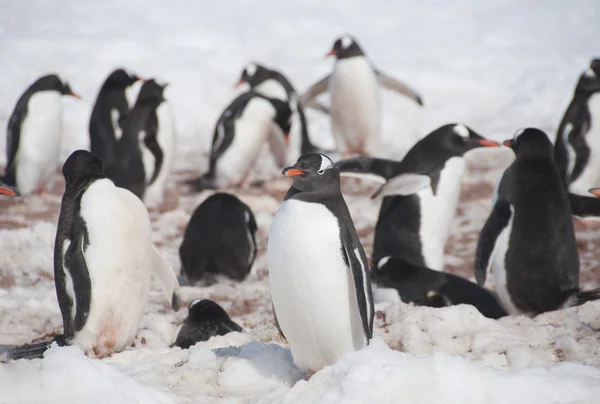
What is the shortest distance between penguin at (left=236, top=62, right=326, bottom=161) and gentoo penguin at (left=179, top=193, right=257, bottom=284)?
12.6 feet

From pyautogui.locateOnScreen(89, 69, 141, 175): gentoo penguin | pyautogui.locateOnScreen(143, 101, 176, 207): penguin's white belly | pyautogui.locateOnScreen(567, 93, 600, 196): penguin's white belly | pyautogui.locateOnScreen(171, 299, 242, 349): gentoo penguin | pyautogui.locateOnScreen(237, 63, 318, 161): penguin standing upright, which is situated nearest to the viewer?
pyautogui.locateOnScreen(171, 299, 242, 349): gentoo penguin

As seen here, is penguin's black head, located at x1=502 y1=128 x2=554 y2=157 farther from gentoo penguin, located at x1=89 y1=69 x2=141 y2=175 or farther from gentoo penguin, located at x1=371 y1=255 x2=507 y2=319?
gentoo penguin, located at x1=89 y1=69 x2=141 y2=175

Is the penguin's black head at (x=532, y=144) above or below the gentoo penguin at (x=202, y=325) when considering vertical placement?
above

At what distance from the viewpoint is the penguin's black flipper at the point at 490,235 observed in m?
4.73

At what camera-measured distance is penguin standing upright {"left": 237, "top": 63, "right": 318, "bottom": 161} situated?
10.2 meters

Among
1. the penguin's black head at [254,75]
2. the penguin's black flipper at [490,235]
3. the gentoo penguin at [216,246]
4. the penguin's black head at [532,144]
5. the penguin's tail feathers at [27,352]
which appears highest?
the penguin's black head at [532,144]

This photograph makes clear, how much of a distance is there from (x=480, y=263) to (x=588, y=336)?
1.19m

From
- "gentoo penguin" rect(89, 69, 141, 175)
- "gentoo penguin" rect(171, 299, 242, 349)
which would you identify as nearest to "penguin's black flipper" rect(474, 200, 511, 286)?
"gentoo penguin" rect(171, 299, 242, 349)

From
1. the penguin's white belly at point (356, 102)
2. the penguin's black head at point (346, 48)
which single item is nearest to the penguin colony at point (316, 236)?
the penguin's white belly at point (356, 102)

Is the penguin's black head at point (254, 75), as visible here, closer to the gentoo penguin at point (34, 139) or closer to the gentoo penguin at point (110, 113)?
the gentoo penguin at point (110, 113)

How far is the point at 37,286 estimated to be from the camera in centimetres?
535

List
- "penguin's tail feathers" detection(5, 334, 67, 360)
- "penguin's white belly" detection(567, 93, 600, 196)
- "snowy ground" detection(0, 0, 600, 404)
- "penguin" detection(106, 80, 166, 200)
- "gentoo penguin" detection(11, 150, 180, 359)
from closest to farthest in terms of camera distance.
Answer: "snowy ground" detection(0, 0, 600, 404)
"penguin's tail feathers" detection(5, 334, 67, 360)
"gentoo penguin" detection(11, 150, 180, 359)
"penguin's white belly" detection(567, 93, 600, 196)
"penguin" detection(106, 80, 166, 200)

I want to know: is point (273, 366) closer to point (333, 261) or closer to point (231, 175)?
point (333, 261)

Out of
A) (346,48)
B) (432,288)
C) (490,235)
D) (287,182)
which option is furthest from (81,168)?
(346,48)
